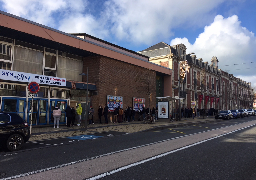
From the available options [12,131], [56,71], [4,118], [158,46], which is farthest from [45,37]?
[158,46]

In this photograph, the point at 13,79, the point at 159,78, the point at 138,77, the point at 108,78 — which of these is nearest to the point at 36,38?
the point at 13,79

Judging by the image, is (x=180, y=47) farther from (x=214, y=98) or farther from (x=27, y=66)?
(x=27, y=66)

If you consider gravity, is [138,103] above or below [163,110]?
above

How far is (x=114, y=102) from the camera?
23750 millimetres

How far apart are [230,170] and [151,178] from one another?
6.96ft

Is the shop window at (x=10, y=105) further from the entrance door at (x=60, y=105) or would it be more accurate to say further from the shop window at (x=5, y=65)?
the entrance door at (x=60, y=105)

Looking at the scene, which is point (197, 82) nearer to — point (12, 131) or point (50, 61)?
point (50, 61)

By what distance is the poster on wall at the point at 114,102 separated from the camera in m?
23.1

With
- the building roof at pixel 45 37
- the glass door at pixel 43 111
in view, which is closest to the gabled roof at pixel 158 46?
the building roof at pixel 45 37

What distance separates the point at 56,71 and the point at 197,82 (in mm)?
33863

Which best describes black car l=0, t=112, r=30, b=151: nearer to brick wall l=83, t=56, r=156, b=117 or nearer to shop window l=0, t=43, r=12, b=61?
shop window l=0, t=43, r=12, b=61

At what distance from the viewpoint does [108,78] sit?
23.3 m

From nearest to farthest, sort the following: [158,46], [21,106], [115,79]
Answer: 1. [21,106]
2. [115,79]
3. [158,46]

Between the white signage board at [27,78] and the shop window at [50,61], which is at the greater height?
the shop window at [50,61]
